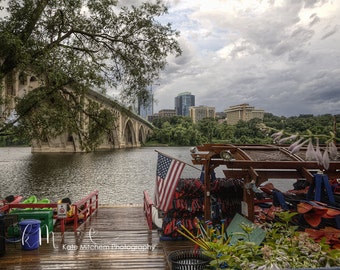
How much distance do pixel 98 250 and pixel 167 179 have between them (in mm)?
2802

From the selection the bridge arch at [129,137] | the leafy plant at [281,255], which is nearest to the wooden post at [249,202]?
the leafy plant at [281,255]

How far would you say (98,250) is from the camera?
9.37 m

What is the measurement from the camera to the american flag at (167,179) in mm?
8469

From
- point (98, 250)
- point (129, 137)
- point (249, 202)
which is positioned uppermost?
point (129, 137)

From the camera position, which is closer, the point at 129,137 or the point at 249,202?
the point at 249,202

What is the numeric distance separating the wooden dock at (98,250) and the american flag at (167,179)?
1380mm

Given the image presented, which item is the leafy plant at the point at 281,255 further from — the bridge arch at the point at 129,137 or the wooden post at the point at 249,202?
the bridge arch at the point at 129,137

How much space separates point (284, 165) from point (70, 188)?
25582 millimetres

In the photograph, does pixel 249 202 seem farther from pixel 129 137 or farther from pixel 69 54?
pixel 129 137

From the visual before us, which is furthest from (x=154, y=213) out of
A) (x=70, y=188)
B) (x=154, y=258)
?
(x=70, y=188)

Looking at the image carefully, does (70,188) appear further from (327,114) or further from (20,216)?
(327,114)

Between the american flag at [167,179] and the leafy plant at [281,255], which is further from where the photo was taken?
the american flag at [167,179]

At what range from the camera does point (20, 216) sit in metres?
10.9

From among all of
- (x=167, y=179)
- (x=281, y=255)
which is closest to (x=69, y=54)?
(x=167, y=179)
